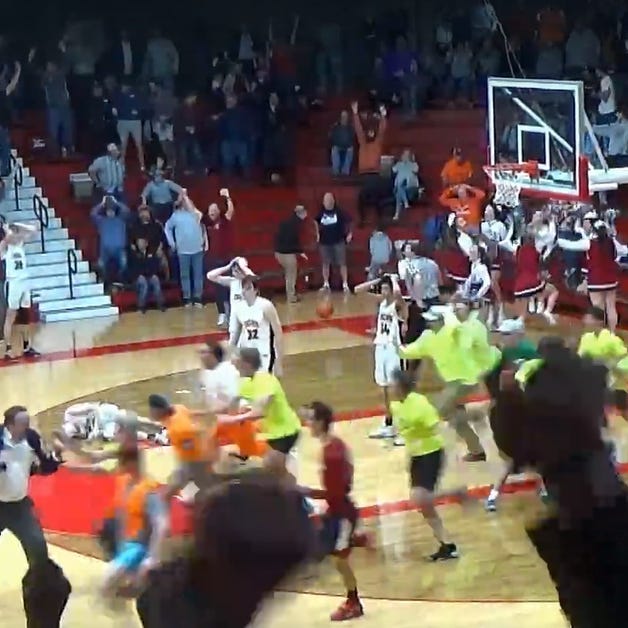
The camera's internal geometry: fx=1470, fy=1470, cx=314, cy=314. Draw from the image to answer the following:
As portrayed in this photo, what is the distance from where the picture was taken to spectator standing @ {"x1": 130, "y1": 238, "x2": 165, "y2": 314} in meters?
21.3

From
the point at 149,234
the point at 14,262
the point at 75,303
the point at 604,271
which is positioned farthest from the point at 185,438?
the point at 149,234

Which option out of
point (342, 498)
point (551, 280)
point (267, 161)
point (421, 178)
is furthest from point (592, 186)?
point (342, 498)

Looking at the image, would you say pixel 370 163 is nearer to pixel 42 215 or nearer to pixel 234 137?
pixel 234 137

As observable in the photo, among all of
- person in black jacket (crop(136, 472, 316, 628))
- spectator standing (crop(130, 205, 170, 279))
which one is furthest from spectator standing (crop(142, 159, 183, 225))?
person in black jacket (crop(136, 472, 316, 628))

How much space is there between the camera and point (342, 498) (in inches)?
339

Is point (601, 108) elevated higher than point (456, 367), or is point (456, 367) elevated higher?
point (601, 108)

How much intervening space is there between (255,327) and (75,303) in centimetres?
939

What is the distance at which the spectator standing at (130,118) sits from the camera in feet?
79.8

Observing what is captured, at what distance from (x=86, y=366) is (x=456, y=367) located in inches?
269

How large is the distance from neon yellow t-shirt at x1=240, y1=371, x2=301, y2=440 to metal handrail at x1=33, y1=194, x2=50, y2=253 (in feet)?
41.6

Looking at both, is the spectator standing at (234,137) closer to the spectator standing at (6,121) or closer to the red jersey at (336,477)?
the spectator standing at (6,121)

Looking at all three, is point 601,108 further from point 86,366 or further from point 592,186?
point 86,366

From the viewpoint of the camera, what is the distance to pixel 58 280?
71.3ft

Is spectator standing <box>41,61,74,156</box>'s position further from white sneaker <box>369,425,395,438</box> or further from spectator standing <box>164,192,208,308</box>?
white sneaker <box>369,425,395,438</box>
